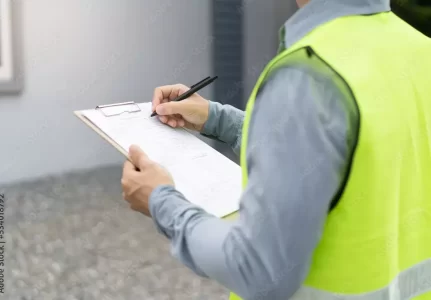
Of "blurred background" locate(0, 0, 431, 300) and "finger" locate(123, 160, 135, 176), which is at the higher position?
"finger" locate(123, 160, 135, 176)

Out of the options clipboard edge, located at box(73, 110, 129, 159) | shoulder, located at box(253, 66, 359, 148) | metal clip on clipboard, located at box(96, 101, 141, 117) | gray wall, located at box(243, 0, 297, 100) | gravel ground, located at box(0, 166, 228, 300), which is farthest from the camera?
gray wall, located at box(243, 0, 297, 100)

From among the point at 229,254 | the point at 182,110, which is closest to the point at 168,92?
the point at 182,110

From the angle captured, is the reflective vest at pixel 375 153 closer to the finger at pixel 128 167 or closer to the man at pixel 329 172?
the man at pixel 329 172

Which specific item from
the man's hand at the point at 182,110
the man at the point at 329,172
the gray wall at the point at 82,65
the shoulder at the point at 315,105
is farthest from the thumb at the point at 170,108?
the gray wall at the point at 82,65

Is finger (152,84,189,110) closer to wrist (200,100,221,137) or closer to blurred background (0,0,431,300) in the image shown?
wrist (200,100,221,137)

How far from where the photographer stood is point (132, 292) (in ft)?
4.70

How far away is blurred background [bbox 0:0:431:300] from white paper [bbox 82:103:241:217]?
770mm

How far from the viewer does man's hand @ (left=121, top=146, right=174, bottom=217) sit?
0.57 metres

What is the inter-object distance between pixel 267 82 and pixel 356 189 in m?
0.12

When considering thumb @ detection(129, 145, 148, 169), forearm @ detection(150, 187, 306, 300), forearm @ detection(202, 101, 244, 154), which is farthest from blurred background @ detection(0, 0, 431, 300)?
forearm @ detection(150, 187, 306, 300)

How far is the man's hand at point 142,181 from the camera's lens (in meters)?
0.57

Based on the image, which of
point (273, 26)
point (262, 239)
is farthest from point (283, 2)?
point (262, 239)

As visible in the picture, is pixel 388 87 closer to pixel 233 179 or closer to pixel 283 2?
pixel 233 179

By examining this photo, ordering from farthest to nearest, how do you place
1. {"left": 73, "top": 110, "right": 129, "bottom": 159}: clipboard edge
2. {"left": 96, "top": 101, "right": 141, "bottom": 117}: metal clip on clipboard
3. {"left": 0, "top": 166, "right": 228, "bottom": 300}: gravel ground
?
{"left": 0, "top": 166, "right": 228, "bottom": 300}: gravel ground, {"left": 96, "top": 101, "right": 141, "bottom": 117}: metal clip on clipboard, {"left": 73, "top": 110, "right": 129, "bottom": 159}: clipboard edge
